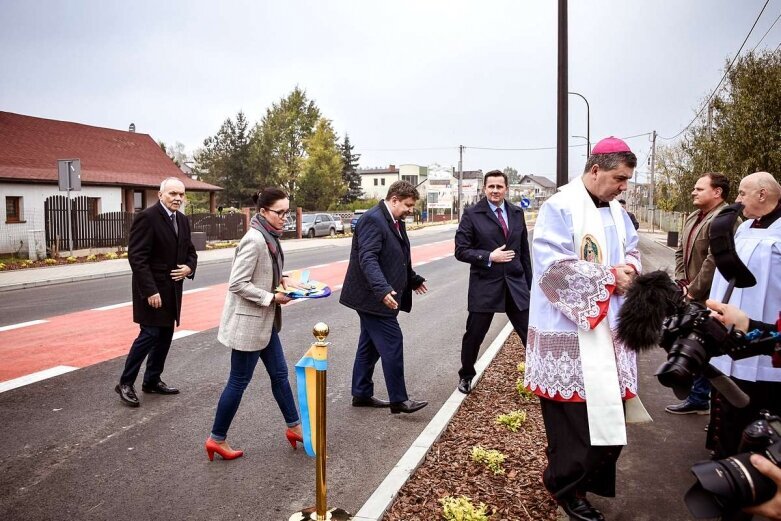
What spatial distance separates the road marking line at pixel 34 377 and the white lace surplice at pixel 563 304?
5273mm

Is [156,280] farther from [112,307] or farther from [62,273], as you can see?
[62,273]

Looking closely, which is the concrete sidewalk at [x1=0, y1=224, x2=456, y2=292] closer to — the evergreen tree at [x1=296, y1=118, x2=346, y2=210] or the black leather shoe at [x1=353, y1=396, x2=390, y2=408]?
the black leather shoe at [x1=353, y1=396, x2=390, y2=408]

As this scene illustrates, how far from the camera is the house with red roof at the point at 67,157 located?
2422cm

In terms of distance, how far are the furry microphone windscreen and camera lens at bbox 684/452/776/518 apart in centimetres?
129

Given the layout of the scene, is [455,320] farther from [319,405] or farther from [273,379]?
[319,405]

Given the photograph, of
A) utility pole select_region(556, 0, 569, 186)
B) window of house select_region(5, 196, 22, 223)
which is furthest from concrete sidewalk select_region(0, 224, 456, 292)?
utility pole select_region(556, 0, 569, 186)

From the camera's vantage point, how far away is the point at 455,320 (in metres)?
10.5

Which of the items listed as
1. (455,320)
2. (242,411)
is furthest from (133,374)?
(455,320)

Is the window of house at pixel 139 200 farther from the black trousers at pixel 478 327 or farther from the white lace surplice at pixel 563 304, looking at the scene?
the white lace surplice at pixel 563 304

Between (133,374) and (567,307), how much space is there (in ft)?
13.8

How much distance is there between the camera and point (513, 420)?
4926 millimetres

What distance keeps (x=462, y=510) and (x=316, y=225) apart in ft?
117

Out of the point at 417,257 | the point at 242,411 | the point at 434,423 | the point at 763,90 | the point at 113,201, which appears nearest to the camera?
the point at 434,423

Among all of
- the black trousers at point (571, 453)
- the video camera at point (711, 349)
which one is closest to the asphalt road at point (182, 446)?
the black trousers at point (571, 453)
